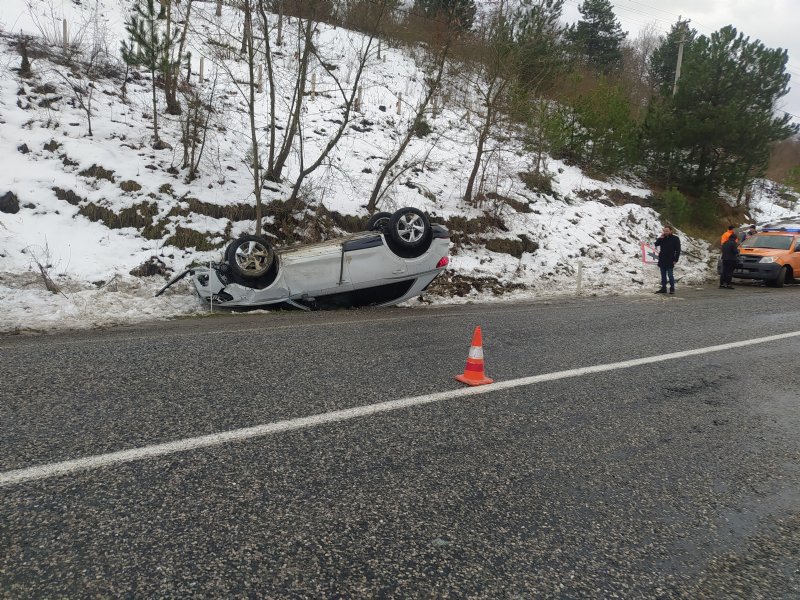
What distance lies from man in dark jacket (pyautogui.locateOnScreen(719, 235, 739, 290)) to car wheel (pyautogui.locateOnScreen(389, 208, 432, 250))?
11.3 metres

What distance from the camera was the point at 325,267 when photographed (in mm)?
9031

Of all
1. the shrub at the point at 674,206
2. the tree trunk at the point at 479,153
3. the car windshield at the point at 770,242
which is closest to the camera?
the tree trunk at the point at 479,153

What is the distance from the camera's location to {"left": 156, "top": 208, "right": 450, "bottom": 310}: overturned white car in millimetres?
8945

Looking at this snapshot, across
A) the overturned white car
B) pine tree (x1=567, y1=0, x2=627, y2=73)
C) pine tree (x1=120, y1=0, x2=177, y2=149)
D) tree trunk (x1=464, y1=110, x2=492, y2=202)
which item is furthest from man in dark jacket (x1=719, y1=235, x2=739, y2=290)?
pine tree (x1=567, y1=0, x2=627, y2=73)

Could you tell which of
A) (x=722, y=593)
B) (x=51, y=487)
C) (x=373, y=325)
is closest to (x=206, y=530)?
(x=51, y=487)

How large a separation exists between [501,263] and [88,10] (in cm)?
1965

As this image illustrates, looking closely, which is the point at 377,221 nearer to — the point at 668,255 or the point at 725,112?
the point at 668,255

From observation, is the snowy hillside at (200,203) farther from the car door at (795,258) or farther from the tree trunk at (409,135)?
the car door at (795,258)

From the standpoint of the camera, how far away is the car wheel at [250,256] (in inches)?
346

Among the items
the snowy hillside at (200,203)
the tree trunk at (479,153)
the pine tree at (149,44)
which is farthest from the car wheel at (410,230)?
the pine tree at (149,44)

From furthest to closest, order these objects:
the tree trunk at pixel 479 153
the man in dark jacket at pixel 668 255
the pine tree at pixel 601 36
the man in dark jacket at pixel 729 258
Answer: the pine tree at pixel 601 36 < the tree trunk at pixel 479 153 < the man in dark jacket at pixel 729 258 < the man in dark jacket at pixel 668 255

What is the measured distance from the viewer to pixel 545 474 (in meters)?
3.24

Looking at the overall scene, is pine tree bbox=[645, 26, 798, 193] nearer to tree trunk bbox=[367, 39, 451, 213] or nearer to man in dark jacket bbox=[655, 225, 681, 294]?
man in dark jacket bbox=[655, 225, 681, 294]

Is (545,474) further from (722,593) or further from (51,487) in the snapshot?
(51,487)
